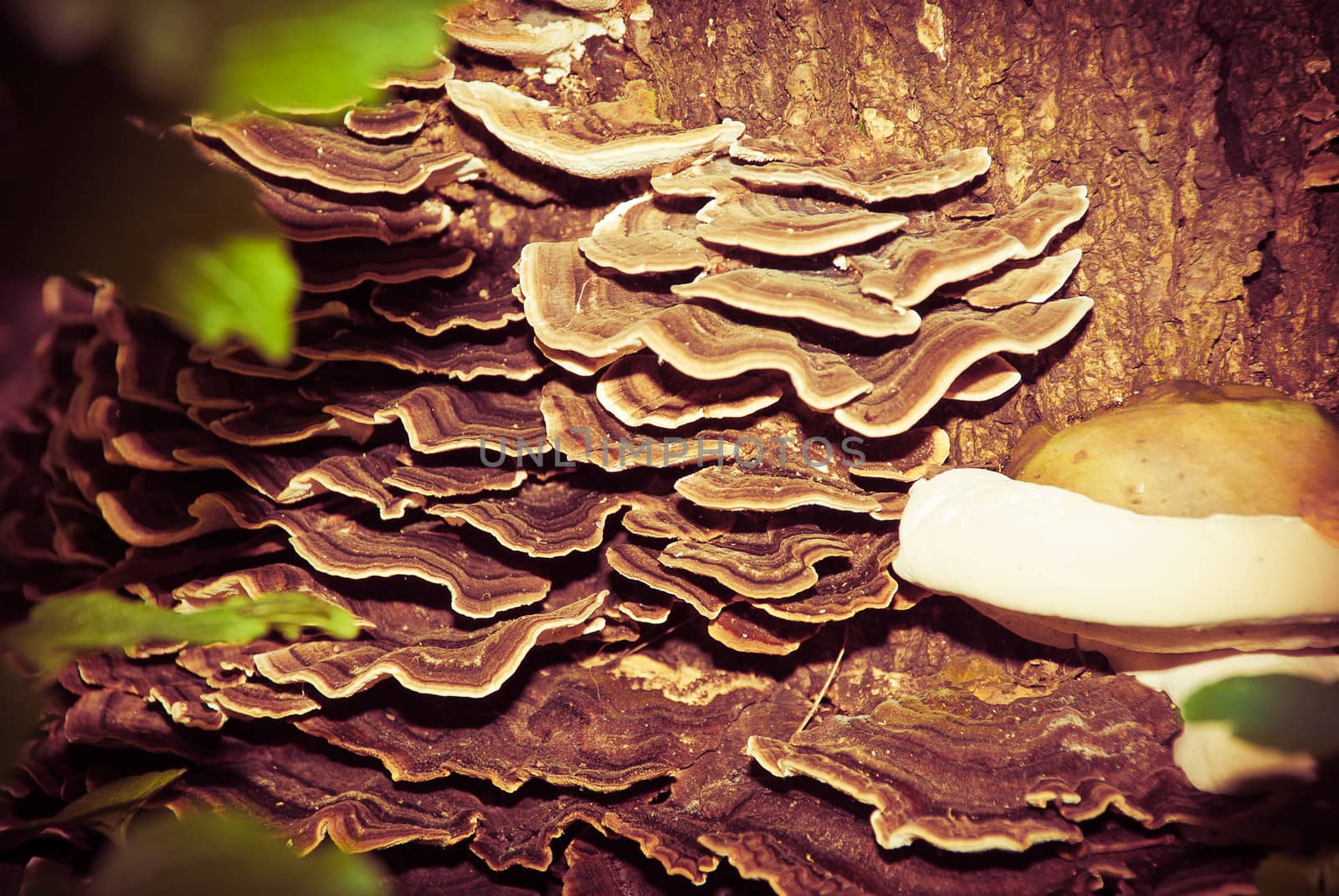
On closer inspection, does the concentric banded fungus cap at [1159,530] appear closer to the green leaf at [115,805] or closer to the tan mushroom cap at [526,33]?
the tan mushroom cap at [526,33]

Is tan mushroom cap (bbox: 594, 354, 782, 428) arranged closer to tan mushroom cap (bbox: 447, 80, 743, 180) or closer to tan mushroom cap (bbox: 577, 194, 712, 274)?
tan mushroom cap (bbox: 577, 194, 712, 274)

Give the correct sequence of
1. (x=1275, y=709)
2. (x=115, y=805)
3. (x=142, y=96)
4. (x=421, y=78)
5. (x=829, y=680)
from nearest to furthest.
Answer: (x=142, y=96) → (x=1275, y=709) → (x=115, y=805) → (x=421, y=78) → (x=829, y=680)

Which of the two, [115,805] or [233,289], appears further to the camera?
[115,805]

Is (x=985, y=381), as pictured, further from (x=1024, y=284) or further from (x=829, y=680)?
(x=829, y=680)

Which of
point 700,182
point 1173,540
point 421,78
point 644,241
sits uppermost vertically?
point 421,78

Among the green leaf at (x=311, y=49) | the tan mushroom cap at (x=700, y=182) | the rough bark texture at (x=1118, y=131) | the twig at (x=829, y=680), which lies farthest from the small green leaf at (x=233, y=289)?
the twig at (x=829, y=680)

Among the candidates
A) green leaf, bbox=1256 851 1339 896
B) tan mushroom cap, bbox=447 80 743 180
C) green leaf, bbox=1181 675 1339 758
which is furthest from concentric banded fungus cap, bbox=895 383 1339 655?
tan mushroom cap, bbox=447 80 743 180

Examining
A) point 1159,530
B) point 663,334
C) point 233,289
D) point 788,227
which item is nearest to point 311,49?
point 233,289
